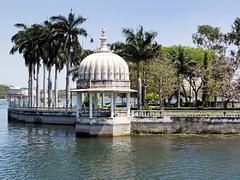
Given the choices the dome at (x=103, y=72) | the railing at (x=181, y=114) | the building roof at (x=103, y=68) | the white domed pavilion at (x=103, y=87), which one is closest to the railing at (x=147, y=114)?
the railing at (x=181, y=114)

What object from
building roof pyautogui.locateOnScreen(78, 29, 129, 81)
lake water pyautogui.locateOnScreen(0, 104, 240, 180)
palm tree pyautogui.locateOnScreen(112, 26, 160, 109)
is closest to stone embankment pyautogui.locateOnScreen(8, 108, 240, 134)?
lake water pyautogui.locateOnScreen(0, 104, 240, 180)

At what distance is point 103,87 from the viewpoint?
1922 inches

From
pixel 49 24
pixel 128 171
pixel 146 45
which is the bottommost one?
pixel 128 171

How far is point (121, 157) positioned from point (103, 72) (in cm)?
1558

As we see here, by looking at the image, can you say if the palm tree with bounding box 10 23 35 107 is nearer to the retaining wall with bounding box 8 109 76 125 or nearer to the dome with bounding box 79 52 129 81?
the retaining wall with bounding box 8 109 76 125

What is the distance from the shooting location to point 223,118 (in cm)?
4922

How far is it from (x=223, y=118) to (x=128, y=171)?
876 inches

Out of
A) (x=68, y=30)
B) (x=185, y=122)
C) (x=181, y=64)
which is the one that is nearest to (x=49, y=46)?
(x=68, y=30)

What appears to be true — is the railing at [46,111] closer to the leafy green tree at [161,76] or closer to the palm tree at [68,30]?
the palm tree at [68,30]

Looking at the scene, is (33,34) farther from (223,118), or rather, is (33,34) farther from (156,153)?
(156,153)

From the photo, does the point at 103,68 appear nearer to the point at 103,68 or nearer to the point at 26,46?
the point at 103,68

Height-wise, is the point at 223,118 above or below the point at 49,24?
below

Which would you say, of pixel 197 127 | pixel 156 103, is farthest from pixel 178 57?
pixel 197 127

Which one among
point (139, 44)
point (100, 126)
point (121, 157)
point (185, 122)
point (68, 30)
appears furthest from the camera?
point (68, 30)
